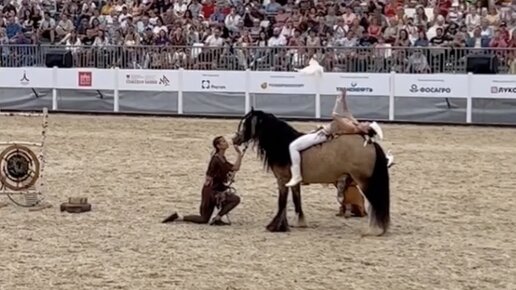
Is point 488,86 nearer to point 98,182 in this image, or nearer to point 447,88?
point 447,88

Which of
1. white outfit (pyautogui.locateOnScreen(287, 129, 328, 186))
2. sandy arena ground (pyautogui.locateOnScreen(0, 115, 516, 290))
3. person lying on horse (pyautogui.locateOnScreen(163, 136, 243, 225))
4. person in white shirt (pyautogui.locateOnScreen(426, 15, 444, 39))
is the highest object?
person in white shirt (pyautogui.locateOnScreen(426, 15, 444, 39))

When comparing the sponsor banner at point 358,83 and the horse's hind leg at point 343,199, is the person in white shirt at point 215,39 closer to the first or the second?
the sponsor banner at point 358,83

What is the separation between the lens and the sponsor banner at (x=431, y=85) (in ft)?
78.1

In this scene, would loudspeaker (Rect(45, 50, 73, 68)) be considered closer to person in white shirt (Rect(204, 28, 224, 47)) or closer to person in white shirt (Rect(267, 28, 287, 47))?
person in white shirt (Rect(204, 28, 224, 47))

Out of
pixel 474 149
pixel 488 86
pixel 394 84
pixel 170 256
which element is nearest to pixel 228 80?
pixel 394 84

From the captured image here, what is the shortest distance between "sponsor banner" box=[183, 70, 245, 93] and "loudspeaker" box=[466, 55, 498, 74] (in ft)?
17.1

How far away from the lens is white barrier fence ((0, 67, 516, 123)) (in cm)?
2377

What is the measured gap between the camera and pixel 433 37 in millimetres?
26125

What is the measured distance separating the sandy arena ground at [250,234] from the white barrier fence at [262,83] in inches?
181

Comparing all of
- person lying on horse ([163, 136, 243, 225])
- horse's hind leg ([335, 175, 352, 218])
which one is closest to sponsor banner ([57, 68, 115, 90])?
horse's hind leg ([335, 175, 352, 218])

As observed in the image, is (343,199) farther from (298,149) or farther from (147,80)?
(147,80)

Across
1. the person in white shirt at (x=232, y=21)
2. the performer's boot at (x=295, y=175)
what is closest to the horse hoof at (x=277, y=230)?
the performer's boot at (x=295, y=175)

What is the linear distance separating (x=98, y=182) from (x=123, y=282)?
6.48m

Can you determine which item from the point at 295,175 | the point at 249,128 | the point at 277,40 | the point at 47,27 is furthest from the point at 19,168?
the point at 47,27
